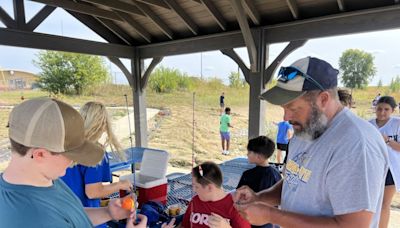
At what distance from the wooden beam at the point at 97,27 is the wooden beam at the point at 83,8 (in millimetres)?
511

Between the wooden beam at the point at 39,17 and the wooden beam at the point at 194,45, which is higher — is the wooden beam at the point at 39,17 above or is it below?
above

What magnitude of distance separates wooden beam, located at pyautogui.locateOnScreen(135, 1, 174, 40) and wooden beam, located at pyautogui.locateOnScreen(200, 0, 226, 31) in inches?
38.8

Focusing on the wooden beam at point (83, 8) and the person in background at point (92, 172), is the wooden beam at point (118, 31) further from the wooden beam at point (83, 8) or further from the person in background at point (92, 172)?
the person in background at point (92, 172)

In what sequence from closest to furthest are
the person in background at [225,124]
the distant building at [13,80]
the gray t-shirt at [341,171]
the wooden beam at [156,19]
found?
the gray t-shirt at [341,171] → the wooden beam at [156,19] → the person in background at [225,124] → the distant building at [13,80]

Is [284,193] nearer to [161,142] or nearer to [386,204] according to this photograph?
[386,204]

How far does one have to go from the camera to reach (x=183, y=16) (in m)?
3.70

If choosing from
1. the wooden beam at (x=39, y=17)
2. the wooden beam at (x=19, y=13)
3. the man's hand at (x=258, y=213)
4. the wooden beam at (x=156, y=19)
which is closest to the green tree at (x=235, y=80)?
the wooden beam at (x=156, y=19)

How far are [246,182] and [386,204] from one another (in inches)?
53.2

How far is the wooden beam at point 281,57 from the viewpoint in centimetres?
316

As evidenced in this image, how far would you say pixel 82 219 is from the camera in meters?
0.80

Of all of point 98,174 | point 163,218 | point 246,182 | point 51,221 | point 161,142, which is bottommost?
point 161,142

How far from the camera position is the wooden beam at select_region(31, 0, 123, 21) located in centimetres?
352

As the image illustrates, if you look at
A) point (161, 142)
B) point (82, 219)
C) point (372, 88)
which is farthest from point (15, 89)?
point (372, 88)

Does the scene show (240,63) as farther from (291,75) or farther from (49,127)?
(49,127)
